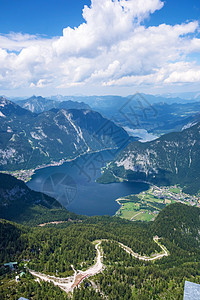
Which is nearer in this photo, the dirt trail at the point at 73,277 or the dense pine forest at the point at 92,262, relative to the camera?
the dense pine forest at the point at 92,262

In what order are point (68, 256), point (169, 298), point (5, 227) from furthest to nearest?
1. point (5, 227)
2. point (68, 256)
3. point (169, 298)

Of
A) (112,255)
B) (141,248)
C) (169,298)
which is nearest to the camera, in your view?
(169,298)

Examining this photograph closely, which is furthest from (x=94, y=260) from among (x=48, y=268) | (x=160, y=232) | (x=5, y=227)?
(x=160, y=232)

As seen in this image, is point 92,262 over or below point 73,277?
below

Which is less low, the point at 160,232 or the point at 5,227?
the point at 5,227

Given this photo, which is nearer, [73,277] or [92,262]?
[73,277]

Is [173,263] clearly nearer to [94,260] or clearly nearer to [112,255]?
[112,255]

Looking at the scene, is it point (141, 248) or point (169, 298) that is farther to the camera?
point (141, 248)

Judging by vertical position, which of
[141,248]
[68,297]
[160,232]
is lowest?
[160,232]
